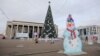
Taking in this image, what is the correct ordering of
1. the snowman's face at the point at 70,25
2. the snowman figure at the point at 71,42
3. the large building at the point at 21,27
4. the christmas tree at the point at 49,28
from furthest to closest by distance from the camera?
the large building at the point at 21,27, the christmas tree at the point at 49,28, the snowman's face at the point at 70,25, the snowman figure at the point at 71,42

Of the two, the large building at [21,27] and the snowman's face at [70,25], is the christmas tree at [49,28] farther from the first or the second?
the snowman's face at [70,25]

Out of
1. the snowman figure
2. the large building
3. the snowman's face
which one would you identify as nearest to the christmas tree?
the large building

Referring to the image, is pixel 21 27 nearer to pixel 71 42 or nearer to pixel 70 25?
pixel 70 25

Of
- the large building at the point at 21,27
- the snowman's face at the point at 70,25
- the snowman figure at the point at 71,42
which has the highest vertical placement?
the large building at the point at 21,27

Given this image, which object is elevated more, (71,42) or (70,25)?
(70,25)

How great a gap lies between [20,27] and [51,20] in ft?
117

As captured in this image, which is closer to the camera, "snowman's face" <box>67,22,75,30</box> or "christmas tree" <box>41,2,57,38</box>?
"snowman's face" <box>67,22,75,30</box>

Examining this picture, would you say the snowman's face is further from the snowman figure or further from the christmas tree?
the christmas tree

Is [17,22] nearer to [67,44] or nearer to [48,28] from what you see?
[48,28]

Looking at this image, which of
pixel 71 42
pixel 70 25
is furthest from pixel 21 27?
pixel 71 42

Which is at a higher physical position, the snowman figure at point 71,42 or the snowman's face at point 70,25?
the snowman's face at point 70,25

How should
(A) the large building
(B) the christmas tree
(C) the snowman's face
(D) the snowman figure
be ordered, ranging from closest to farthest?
(D) the snowman figure, (C) the snowman's face, (B) the christmas tree, (A) the large building

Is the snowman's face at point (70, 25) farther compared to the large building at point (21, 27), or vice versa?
the large building at point (21, 27)

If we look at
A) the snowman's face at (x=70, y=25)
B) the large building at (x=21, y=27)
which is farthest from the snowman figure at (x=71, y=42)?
the large building at (x=21, y=27)
